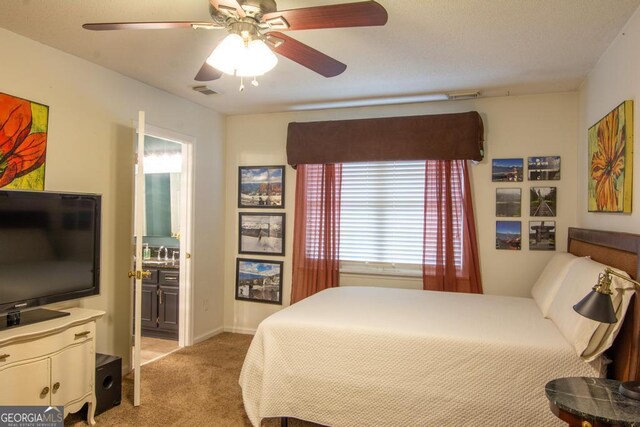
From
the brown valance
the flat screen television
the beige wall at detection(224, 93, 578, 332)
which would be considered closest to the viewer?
the flat screen television

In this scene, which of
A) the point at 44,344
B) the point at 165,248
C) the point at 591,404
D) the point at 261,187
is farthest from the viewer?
the point at 165,248

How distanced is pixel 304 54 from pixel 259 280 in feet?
10.2

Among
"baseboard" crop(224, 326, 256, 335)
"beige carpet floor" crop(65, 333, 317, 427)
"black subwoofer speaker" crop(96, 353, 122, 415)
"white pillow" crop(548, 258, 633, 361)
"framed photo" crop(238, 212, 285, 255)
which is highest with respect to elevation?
"framed photo" crop(238, 212, 285, 255)

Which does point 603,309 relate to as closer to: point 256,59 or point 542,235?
point 256,59

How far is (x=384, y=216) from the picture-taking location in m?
4.30

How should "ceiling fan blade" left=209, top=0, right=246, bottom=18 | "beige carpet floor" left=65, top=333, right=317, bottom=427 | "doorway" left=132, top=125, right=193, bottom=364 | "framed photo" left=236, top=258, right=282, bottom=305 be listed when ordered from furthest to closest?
1. "framed photo" left=236, top=258, right=282, bottom=305
2. "doorway" left=132, top=125, right=193, bottom=364
3. "beige carpet floor" left=65, top=333, right=317, bottom=427
4. "ceiling fan blade" left=209, top=0, right=246, bottom=18

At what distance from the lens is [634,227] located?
89.7 inches

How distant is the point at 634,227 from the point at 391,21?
178 centimetres

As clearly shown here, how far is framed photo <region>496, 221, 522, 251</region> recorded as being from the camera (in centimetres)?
386

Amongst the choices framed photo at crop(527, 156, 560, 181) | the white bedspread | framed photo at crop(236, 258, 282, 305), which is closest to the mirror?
framed photo at crop(236, 258, 282, 305)

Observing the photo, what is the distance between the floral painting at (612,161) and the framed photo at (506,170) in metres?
0.69

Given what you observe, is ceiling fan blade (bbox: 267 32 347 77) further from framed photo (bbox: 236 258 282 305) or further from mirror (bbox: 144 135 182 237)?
mirror (bbox: 144 135 182 237)

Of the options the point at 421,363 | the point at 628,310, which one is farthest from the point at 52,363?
the point at 628,310

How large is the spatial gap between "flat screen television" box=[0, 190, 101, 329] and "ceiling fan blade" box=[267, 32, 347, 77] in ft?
5.75
